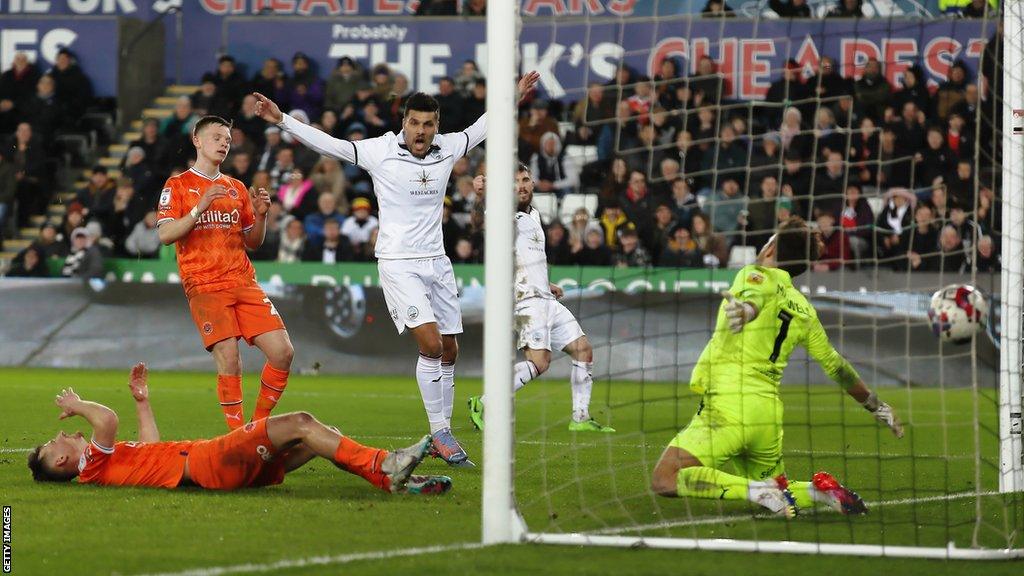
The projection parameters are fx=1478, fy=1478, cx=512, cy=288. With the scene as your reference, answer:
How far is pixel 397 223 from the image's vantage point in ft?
29.9

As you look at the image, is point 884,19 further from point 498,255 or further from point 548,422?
point 498,255

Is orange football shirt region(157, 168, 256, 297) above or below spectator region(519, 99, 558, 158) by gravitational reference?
below

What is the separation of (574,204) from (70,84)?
10.2 m

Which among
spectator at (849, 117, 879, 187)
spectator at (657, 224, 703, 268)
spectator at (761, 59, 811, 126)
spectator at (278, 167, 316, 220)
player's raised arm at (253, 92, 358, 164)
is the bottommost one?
spectator at (657, 224, 703, 268)

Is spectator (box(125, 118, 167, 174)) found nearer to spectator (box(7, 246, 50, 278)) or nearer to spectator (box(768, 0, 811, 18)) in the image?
spectator (box(7, 246, 50, 278))

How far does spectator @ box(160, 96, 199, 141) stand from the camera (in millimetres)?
21766

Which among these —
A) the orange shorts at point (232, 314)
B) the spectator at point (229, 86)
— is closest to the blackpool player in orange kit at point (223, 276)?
the orange shorts at point (232, 314)

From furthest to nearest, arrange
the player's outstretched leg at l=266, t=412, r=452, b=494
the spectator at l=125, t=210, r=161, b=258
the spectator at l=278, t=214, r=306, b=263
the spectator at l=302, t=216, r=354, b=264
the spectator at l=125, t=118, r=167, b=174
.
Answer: the spectator at l=125, t=118, r=167, b=174 → the spectator at l=125, t=210, r=161, b=258 → the spectator at l=278, t=214, r=306, b=263 → the spectator at l=302, t=216, r=354, b=264 → the player's outstretched leg at l=266, t=412, r=452, b=494

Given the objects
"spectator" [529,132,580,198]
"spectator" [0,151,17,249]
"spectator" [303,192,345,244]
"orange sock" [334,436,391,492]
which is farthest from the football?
"spectator" [0,151,17,249]

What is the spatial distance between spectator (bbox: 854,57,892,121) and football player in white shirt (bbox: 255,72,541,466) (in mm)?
6774

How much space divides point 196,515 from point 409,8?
17.9 metres

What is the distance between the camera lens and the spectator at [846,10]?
18.7 m

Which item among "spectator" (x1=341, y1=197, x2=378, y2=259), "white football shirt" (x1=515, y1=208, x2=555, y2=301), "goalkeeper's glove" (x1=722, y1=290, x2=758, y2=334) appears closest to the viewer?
"goalkeeper's glove" (x1=722, y1=290, x2=758, y2=334)

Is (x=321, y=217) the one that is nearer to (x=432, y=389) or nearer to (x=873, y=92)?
(x=873, y=92)
